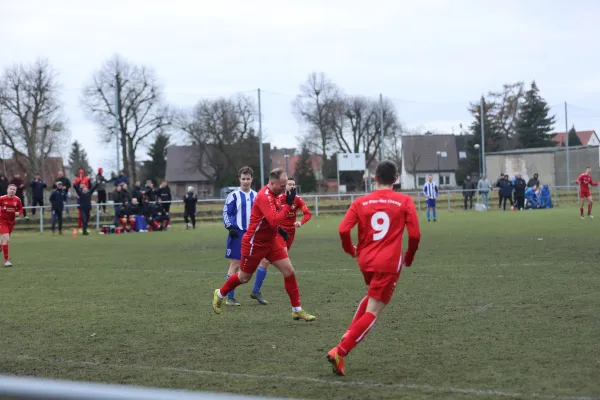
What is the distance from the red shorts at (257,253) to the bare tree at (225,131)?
211 feet

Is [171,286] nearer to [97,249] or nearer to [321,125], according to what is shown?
[97,249]

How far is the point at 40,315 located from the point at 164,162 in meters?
82.2

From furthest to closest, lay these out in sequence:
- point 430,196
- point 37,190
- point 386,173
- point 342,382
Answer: point 37,190
point 430,196
point 386,173
point 342,382

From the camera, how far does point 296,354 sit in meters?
7.00

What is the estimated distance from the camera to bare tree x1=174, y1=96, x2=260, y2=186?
7562 cm

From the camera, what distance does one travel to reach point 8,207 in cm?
1684

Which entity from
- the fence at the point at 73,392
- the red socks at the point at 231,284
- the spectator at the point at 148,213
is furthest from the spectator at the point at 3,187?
the fence at the point at 73,392

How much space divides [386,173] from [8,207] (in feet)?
42.0

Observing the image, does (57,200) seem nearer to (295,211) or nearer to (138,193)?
(138,193)

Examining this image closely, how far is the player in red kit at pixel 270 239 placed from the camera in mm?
8727

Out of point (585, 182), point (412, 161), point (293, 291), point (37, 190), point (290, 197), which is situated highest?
point (412, 161)

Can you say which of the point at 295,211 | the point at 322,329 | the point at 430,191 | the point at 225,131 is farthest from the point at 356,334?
the point at 225,131

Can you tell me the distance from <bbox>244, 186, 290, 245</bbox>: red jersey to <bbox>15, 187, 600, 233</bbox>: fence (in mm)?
23113

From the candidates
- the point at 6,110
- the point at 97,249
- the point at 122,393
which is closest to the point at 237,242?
the point at 122,393
